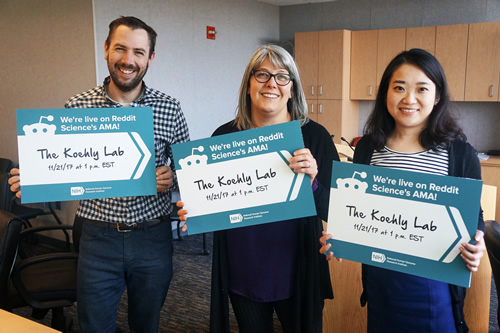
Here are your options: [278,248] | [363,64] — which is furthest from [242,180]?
[363,64]

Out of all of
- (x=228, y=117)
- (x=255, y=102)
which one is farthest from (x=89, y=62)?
(x=255, y=102)

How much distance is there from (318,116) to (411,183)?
4884 mm

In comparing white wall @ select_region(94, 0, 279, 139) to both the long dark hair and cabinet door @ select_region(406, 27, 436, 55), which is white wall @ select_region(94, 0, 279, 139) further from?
the long dark hair

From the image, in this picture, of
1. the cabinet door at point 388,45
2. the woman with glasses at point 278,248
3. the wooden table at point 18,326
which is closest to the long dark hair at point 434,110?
the woman with glasses at point 278,248

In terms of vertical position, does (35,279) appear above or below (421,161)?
below

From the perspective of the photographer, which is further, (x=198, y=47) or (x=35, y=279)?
(x=198, y=47)

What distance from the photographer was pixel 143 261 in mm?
1892

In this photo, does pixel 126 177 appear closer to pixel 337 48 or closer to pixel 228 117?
pixel 228 117

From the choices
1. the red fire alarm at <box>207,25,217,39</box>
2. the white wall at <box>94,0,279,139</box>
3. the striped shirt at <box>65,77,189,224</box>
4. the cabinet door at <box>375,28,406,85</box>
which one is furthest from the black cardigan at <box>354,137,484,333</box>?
the cabinet door at <box>375,28,406,85</box>

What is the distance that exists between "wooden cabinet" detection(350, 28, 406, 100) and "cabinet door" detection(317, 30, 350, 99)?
0.18m

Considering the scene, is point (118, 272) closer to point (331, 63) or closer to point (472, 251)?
point (472, 251)

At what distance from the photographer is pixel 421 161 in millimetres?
1497

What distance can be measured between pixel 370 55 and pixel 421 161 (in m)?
4.71

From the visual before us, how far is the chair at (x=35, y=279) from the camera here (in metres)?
2.15
